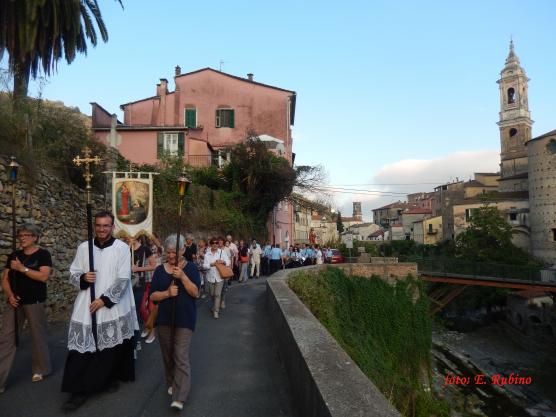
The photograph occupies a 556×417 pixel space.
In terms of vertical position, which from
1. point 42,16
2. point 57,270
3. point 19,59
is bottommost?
point 57,270

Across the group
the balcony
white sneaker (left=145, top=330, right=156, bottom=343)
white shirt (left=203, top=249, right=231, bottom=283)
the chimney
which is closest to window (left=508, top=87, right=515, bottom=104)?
the chimney

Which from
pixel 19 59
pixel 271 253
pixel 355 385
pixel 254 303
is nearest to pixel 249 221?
pixel 271 253

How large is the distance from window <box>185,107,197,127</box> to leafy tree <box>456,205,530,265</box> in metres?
31.1

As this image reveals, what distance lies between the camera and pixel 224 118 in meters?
36.1

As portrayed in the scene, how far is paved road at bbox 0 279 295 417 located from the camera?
15.5ft

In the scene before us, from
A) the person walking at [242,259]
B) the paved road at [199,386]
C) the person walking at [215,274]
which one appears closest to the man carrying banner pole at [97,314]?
the paved road at [199,386]

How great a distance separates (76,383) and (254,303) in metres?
8.40

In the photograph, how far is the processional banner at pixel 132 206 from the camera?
13.4 m

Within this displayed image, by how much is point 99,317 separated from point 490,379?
25854 millimetres

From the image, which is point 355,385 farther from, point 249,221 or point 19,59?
point 249,221

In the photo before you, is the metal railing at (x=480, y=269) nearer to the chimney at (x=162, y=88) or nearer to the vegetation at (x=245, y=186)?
the vegetation at (x=245, y=186)

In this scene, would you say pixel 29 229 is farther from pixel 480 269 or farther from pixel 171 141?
pixel 480 269

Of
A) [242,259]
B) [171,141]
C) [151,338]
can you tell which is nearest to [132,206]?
[151,338]

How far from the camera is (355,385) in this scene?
140 inches
